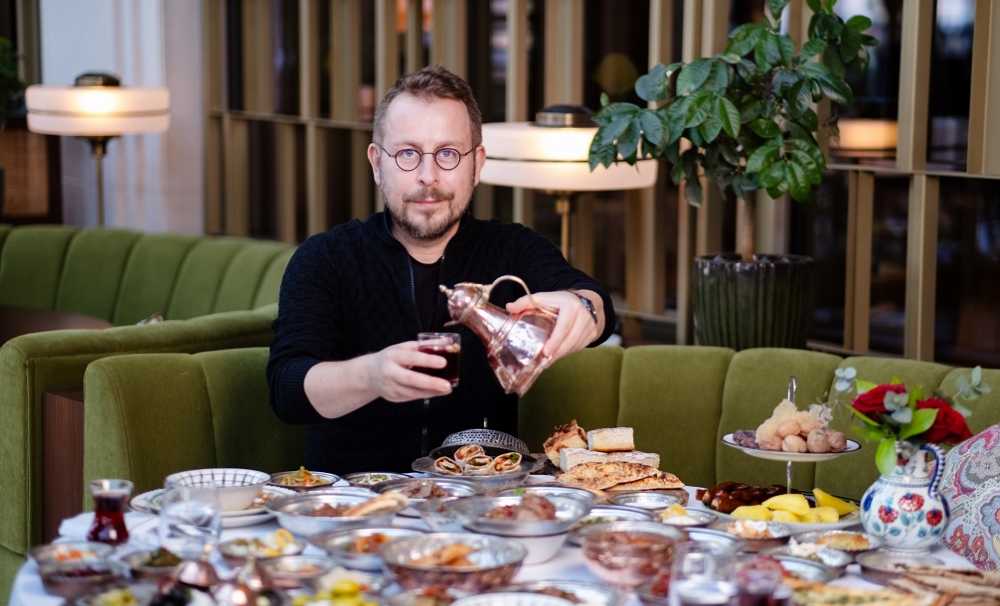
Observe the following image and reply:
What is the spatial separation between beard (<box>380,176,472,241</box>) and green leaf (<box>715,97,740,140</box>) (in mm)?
1013

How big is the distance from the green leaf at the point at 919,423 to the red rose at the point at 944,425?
0.01 m

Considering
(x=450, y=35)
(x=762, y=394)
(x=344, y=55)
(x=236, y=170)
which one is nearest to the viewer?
(x=762, y=394)

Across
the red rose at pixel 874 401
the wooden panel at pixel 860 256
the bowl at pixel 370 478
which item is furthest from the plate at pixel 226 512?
the wooden panel at pixel 860 256

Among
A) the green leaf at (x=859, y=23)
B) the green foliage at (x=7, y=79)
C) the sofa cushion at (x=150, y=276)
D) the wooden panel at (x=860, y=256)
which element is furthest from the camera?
the green foliage at (x=7, y=79)

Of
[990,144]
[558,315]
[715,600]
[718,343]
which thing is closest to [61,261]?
[718,343]

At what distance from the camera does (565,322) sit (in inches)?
91.7

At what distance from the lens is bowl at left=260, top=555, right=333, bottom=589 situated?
1.90 metres

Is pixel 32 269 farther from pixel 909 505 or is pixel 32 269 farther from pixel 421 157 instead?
pixel 909 505

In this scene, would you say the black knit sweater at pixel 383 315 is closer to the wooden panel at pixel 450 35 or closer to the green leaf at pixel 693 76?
the green leaf at pixel 693 76

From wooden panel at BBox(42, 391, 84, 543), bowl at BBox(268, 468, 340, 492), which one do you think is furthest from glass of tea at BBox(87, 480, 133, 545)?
wooden panel at BBox(42, 391, 84, 543)

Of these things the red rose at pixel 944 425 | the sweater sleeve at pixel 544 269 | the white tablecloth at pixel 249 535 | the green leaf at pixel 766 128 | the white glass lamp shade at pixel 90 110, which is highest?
the white glass lamp shade at pixel 90 110

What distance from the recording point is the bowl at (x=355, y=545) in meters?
1.97

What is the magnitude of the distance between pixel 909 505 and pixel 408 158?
1116 mm

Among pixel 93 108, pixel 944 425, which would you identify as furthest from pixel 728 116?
pixel 93 108
